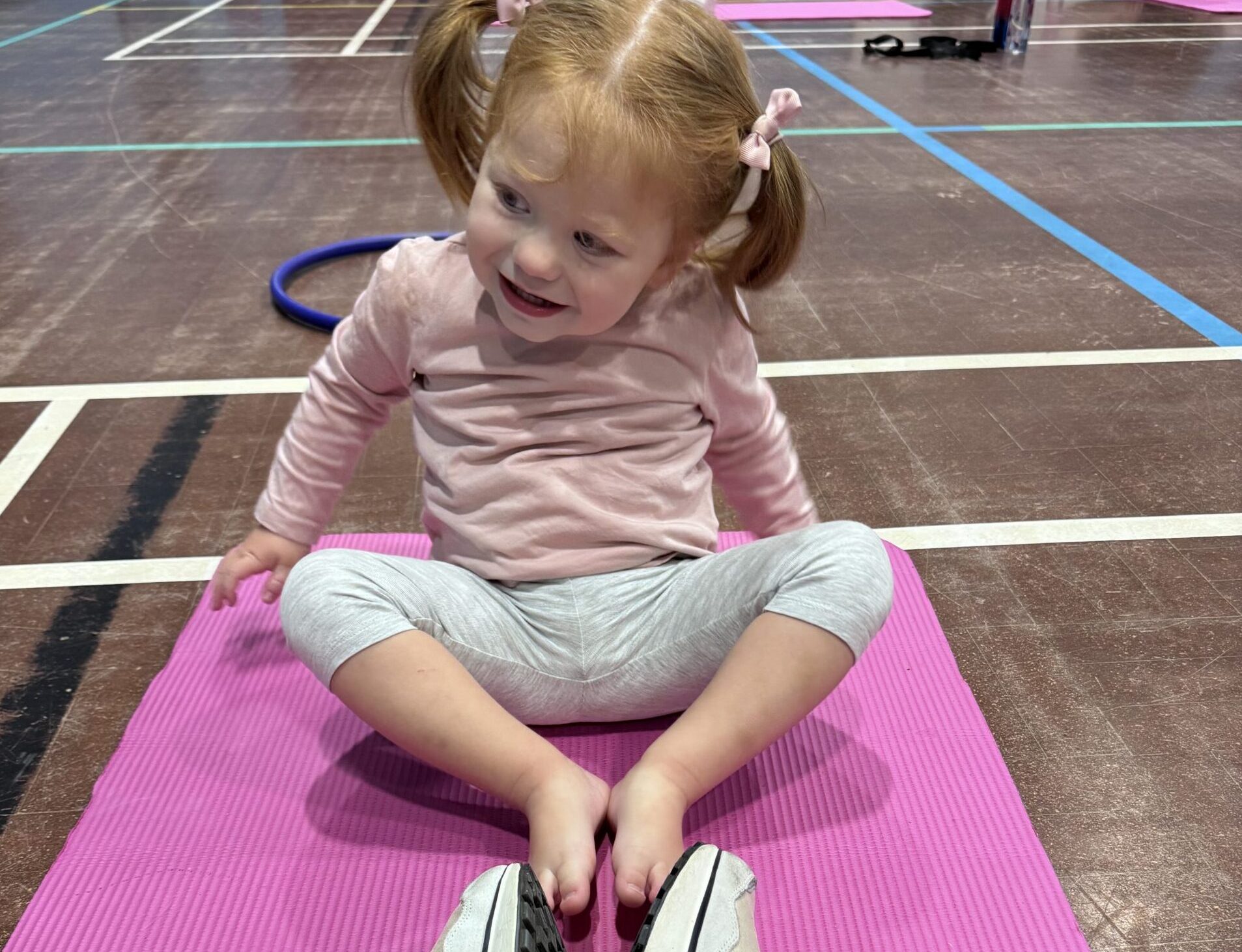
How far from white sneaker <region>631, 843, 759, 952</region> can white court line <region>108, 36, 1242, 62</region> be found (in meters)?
5.67

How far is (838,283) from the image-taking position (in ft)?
10.2

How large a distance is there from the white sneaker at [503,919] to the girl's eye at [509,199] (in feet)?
2.10

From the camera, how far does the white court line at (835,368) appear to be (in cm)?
246

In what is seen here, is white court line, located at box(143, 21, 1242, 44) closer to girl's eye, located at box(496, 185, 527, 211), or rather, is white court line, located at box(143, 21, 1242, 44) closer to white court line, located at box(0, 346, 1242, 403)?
white court line, located at box(0, 346, 1242, 403)

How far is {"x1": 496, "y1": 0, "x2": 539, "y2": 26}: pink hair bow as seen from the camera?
1305mm

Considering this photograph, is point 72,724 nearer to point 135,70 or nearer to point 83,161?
point 83,161

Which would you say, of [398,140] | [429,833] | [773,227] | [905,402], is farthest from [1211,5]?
[429,833]

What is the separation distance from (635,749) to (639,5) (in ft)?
2.65

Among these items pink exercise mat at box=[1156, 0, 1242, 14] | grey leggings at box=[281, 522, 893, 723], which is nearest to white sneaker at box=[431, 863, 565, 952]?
grey leggings at box=[281, 522, 893, 723]

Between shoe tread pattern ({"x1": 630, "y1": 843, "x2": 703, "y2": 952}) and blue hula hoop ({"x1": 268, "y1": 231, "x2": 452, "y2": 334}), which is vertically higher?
shoe tread pattern ({"x1": 630, "y1": 843, "x2": 703, "y2": 952})

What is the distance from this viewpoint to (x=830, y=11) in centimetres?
802

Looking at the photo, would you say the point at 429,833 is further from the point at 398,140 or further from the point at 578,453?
the point at 398,140

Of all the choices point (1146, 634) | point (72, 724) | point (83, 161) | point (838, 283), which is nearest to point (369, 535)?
point (72, 724)

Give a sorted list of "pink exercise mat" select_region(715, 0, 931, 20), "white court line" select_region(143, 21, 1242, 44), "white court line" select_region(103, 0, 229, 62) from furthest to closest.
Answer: "pink exercise mat" select_region(715, 0, 931, 20) → "white court line" select_region(143, 21, 1242, 44) → "white court line" select_region(103, 0, 229, 62)
